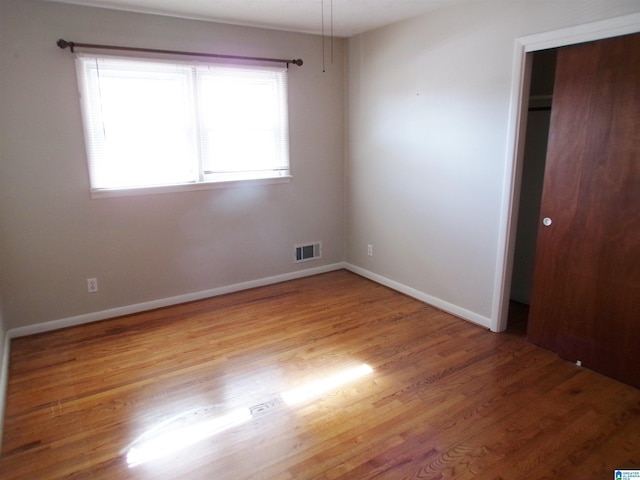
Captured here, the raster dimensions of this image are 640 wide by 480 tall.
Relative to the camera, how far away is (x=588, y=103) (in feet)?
8.27

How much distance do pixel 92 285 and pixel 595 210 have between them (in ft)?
12.4

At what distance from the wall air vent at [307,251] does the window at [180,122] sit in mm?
814

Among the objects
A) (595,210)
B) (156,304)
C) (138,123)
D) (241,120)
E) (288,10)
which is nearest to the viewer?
Result: (595,210)

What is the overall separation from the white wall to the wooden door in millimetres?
314

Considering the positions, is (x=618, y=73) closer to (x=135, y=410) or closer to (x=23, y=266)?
(x=135, y=410)

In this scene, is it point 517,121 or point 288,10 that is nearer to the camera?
point 517,121

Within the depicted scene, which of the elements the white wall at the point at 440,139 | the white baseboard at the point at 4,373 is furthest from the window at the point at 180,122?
the white baseboard at the point at 4,373

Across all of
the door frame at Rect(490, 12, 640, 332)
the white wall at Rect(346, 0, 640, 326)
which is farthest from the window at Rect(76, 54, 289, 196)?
the door frame at Rect(490, 12, 640, 332)

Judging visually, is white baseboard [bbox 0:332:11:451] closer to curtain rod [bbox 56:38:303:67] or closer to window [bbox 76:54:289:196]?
window [bbox 76:54:289:196]

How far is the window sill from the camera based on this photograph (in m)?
3.38

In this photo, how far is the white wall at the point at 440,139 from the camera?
9.70 ft

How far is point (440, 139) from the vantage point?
3.48m

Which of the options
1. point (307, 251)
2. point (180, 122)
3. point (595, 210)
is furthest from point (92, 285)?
point (595, 210)

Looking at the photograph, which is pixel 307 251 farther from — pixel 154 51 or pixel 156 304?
pixel 154 51
